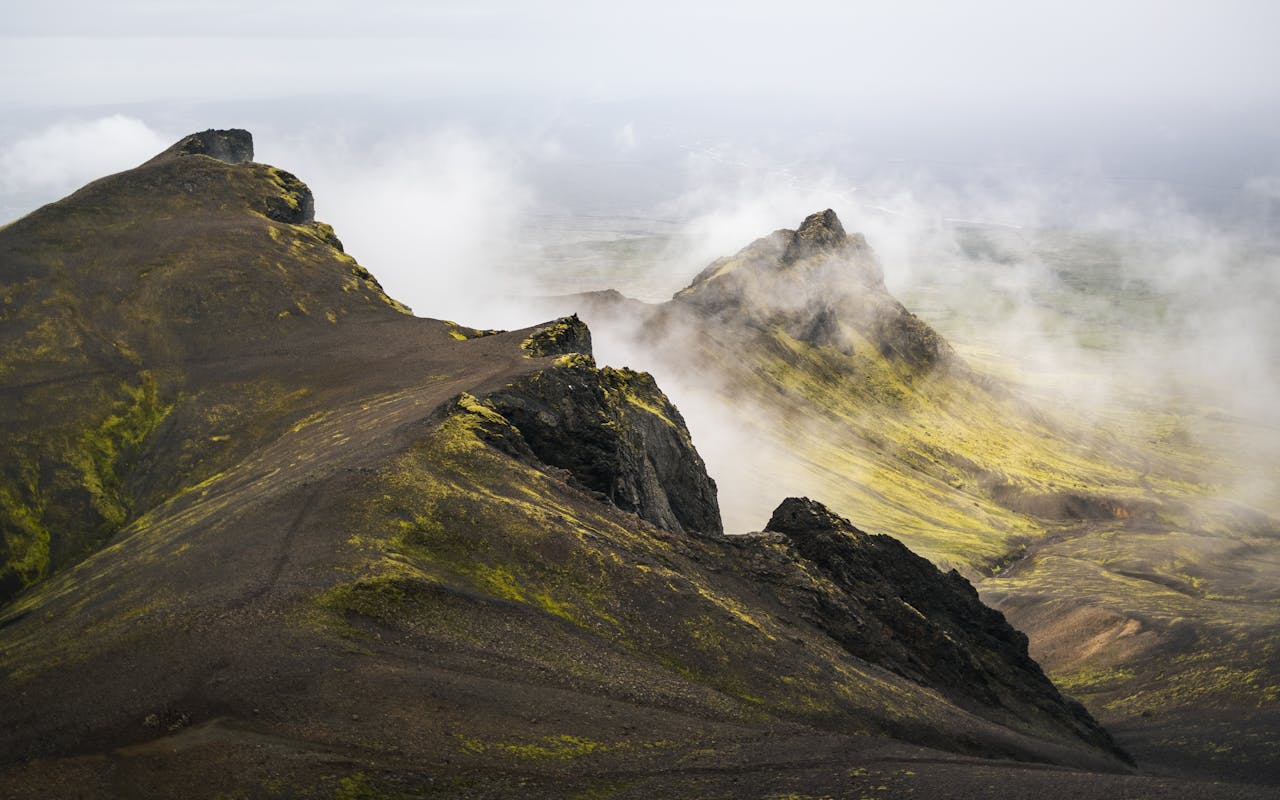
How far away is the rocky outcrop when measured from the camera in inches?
3588

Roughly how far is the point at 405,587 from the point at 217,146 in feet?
487

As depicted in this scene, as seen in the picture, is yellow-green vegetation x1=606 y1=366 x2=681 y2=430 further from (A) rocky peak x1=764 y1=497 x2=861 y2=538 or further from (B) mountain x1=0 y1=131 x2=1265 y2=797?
(A) rocky peak x1=764 y1=497 x2=861 y2=538

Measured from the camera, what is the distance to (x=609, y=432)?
9438 centimetres

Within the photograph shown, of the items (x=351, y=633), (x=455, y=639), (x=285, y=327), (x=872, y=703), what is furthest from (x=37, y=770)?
(x=285, y=327)

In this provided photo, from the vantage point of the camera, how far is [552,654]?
2392 inches

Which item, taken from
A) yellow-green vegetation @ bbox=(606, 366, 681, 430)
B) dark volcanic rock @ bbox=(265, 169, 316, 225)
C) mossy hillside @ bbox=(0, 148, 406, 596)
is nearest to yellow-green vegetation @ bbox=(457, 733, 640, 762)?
mossy hillside @ bbox=(0, 148, 406, 596)

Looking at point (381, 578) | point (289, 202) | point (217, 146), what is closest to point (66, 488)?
point (381, 578)

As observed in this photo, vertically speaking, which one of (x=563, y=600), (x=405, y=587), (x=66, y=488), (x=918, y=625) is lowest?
(x=66, y=488)

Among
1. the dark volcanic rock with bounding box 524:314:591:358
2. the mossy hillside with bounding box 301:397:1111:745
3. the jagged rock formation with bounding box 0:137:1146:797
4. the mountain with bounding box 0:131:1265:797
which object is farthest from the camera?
the dark volcanic rock with bounding box 524:314:591:358

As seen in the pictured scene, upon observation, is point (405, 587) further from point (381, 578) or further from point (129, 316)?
point (129, 316)

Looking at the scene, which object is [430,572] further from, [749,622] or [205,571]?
[749,622]

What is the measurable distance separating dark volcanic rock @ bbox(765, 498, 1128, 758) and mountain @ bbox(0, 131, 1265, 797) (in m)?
0.35

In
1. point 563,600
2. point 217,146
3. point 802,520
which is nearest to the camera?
point 563,600

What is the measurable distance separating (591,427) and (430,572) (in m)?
33.1
